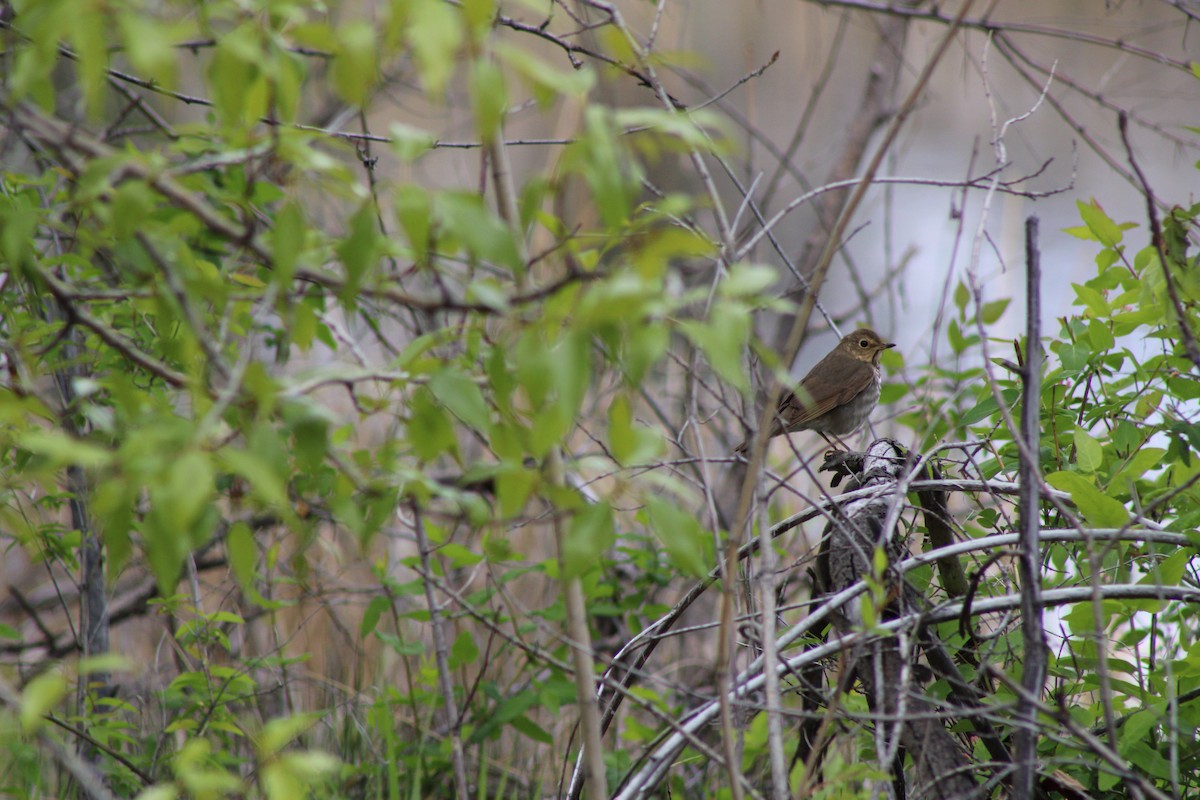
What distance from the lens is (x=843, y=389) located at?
5.17m

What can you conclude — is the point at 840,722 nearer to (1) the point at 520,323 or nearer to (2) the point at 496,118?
(1) the point at 520,323

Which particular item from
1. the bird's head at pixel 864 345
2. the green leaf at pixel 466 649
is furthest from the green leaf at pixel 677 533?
Answer: the bird's head at pixel 864 345

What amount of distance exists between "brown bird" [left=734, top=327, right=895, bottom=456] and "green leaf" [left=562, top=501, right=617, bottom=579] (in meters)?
3.84

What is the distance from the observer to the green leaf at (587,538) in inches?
48.2

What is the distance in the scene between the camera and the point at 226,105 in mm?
1147

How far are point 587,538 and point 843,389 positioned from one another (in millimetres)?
4129

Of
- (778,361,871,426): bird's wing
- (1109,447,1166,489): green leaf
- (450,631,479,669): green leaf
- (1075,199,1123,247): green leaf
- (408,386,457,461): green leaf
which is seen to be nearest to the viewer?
(408,386,457,461): green leaf

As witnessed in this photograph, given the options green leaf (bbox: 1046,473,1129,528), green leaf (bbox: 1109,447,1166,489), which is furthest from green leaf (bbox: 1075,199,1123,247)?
green leaf (bbox: 1046,473,1129,528)

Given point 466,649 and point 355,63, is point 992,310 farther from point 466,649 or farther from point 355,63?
point 355,63

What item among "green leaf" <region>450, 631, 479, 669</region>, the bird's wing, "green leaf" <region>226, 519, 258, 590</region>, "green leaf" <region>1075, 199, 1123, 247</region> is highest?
the bird's wing

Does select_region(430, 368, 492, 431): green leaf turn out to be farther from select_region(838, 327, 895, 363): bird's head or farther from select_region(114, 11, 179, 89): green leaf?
select_region(838, 327, 895, 363): bird's head

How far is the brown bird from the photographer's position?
515cm

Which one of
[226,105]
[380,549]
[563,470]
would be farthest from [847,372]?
[226,105]

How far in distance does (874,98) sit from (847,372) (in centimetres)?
161
